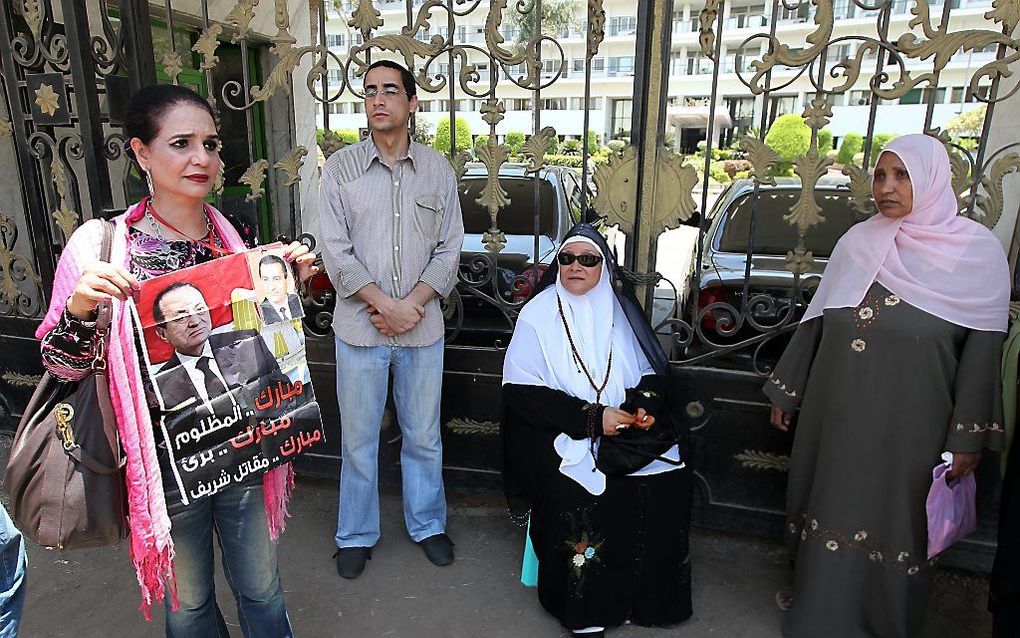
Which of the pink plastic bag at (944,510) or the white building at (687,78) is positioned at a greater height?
the white building at (687,78)

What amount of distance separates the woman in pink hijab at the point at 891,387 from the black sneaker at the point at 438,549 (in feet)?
4.46

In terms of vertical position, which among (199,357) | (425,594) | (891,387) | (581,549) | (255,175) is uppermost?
(255,175)

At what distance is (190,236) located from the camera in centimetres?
166

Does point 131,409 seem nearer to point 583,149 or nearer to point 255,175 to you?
point 255,175

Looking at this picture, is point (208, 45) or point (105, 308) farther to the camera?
point (208, 45)

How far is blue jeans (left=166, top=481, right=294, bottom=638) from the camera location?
1737 mm

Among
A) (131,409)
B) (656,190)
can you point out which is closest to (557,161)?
(656,190)

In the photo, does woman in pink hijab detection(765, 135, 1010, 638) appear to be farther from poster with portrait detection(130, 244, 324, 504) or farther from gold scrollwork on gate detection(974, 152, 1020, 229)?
poster with portrait detection(130, 244, 324, 504)

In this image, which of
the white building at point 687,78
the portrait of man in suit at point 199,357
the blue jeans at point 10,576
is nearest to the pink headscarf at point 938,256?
the portrait of man in suit at point 199,357

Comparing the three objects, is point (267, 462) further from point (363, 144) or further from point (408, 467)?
point (363, 144)

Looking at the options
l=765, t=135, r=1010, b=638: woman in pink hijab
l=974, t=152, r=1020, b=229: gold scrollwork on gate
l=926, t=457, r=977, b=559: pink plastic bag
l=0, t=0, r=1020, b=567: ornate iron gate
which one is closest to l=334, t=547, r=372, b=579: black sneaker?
l=0, t=0, r=1020, b=567: ornate iron gate

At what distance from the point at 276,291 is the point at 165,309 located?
10.7 inches

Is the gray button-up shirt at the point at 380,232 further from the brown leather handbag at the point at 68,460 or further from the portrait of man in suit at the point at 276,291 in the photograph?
the brown leather handbag at the point at 68,460

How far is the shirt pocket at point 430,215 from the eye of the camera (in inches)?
101
